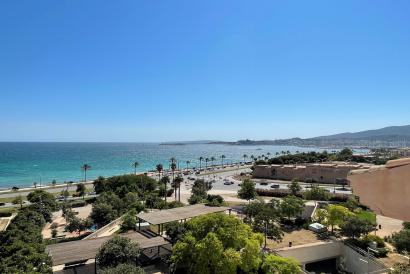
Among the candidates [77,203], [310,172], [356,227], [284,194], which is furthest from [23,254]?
[310,172]

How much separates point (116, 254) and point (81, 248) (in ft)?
14.2

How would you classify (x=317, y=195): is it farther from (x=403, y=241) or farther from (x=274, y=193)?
(x=403, y=241)

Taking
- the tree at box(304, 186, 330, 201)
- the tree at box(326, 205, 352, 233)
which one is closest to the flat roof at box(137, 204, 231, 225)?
the tree at box(326, 205, 352, 233)

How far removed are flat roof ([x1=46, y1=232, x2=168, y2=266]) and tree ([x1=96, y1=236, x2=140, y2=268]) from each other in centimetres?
117

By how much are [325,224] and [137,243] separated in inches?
948

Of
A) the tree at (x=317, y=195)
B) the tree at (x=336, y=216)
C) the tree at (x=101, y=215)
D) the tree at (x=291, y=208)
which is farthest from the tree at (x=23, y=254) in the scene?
the tree at (x=317, y=195)

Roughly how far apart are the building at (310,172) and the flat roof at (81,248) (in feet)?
202

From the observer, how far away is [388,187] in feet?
10.4

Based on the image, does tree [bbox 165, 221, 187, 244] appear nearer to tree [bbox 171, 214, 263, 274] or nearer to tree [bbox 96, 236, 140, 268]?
tree [bbox 96, 236, 140, 268]

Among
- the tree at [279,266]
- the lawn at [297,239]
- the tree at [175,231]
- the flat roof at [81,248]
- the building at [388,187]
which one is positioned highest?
the building at [388,187]

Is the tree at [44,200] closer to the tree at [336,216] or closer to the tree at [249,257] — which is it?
the tree at [249,257]

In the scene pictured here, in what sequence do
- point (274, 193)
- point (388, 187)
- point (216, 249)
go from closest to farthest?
point (388, 187) → point (216, 249) → point (274, 193)

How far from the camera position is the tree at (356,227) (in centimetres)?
3403

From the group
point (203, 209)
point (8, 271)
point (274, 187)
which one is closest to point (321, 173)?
point (274, 187)
